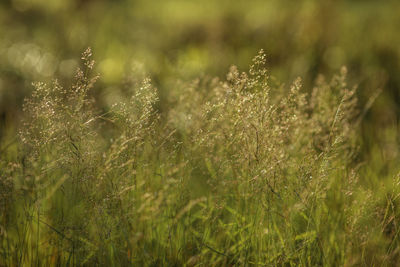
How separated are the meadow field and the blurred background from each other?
1.0 inches

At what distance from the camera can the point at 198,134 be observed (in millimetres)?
1604

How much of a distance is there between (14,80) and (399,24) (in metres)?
4.27

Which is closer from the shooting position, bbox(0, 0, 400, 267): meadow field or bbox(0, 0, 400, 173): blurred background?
bbox(0, 0, 400, 267): meadow field

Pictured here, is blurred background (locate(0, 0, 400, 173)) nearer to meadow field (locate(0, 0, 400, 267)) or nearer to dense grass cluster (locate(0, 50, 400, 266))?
meadow field (locate(0, 0, 400, 267))

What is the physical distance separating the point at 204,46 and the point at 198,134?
338cm

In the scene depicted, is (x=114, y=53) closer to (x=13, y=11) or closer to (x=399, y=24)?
(x=13, y=11)

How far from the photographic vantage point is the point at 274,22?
4688mm

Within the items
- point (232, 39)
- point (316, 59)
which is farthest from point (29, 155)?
point (232, 39)

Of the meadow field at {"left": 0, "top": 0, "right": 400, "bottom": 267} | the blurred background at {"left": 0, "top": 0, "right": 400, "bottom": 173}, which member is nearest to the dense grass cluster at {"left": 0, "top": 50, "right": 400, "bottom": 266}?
the meadow field at {"left": 0, "top": 0, "right": 400, "bottom": 267}

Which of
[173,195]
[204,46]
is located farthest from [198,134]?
[204,46]

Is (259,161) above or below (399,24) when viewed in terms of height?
below

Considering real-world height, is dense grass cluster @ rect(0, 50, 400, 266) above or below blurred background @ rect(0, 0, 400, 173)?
below

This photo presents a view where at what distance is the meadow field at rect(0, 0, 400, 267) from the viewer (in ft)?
5.00

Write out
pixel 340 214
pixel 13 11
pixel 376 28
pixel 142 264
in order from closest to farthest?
pixel 142 264 → pixel 340 214 → pixel 376 28 → pixel 13 11
